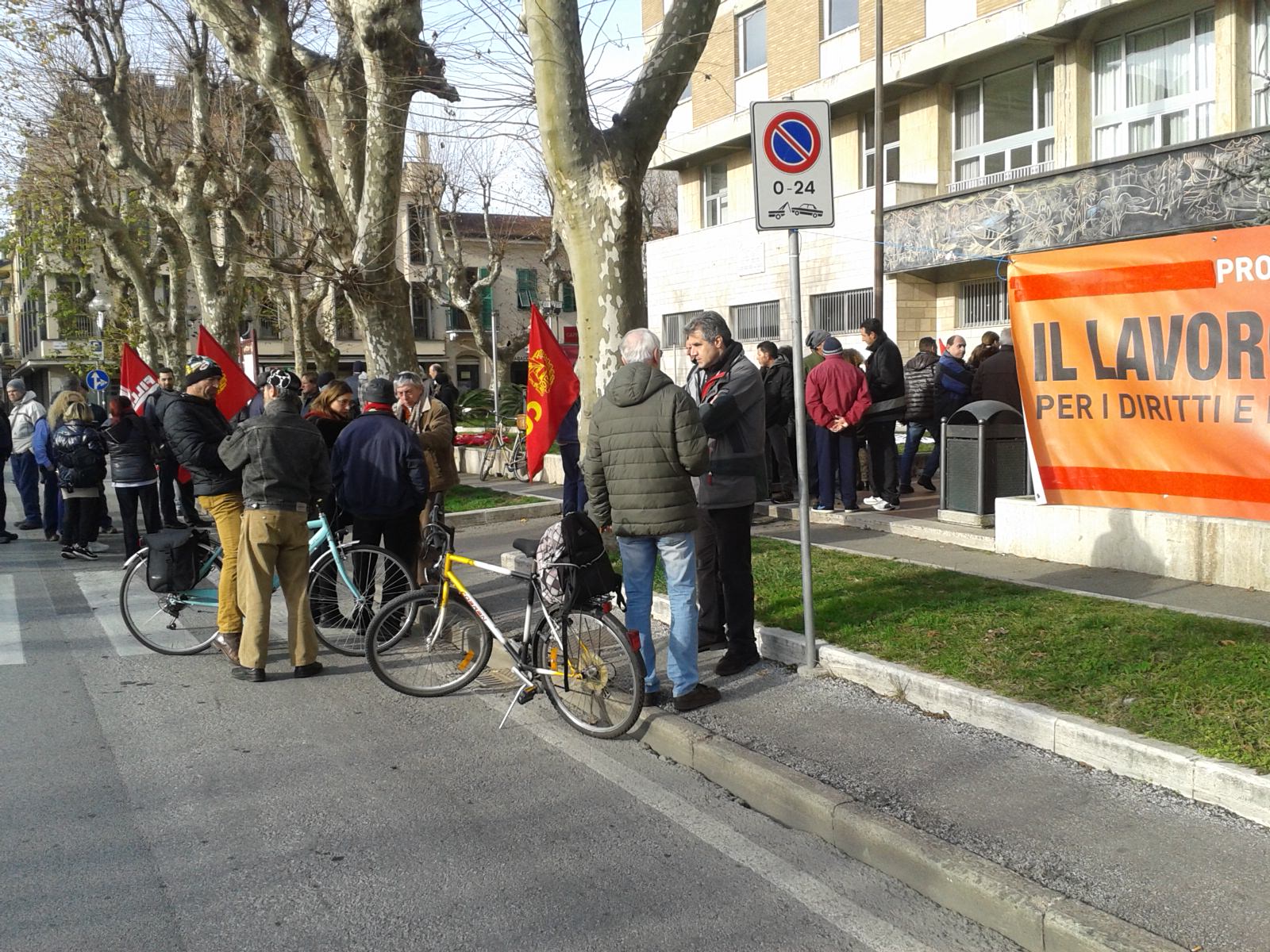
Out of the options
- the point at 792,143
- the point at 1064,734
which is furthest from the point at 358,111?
the point at 1064,734

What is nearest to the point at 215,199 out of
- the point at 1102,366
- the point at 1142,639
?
the point at 1102,366

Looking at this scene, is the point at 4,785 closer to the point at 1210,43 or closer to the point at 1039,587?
the point at 1039,587

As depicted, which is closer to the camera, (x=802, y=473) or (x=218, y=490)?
(x=802, y=473)

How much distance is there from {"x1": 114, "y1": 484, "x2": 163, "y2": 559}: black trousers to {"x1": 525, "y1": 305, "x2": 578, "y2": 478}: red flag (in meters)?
4.22

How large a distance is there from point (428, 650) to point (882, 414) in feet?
19.9

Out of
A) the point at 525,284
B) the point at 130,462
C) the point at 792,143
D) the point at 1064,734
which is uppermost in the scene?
the point at 525,284

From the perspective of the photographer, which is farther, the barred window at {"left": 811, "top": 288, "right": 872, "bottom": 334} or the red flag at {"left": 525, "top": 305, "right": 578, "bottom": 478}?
the barred window at {"left": 811, "top": 288, "right": 872, "bottom": 334}

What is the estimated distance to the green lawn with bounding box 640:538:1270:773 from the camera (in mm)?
4984

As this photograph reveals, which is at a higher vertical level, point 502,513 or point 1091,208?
point 1091,208

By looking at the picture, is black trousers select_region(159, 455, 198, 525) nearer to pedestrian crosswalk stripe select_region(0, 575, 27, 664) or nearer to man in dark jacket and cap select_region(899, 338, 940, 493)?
pedestrian crosswalk stripe select_region(0, 575, 27, 664)

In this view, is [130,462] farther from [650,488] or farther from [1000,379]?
[1000,379]

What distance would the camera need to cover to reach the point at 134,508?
12148 mm

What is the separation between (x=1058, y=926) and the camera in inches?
137

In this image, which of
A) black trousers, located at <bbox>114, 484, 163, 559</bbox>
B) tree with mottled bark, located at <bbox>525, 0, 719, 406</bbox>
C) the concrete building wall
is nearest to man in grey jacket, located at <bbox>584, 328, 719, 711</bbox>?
tree with mottled bark, located at <bbox>525, 0, 719, 406</bbox>
